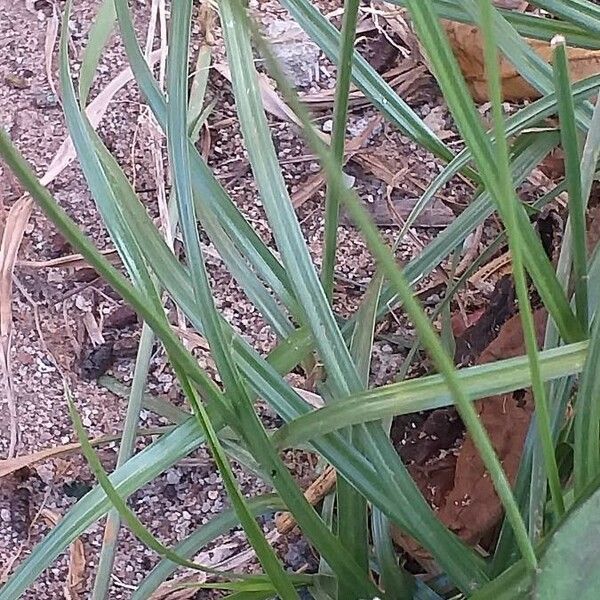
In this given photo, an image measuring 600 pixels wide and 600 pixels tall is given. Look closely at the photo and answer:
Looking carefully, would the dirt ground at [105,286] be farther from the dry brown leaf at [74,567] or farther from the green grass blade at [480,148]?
the green grass blade at [480,148]

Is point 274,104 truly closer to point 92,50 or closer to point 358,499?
point 92,50

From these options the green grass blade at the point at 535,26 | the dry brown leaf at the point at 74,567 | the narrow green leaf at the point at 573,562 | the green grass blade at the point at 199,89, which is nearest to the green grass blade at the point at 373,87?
the green grass blade at the point at 535,26

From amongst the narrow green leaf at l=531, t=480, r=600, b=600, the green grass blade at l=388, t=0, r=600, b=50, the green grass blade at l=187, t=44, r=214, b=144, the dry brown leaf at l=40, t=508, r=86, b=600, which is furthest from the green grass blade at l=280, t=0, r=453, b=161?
the dry brown leaf at l=40, t=508, r=86, b=600

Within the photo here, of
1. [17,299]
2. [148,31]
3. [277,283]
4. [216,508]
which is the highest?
[148,31]

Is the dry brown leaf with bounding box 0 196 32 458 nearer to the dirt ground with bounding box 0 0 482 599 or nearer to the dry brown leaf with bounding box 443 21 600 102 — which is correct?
the dirt ground with bounding box 0 0 482 599

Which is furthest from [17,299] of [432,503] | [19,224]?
[432,503]

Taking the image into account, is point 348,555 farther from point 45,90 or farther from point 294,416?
point 45,90

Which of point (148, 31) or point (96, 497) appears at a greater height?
point (148, 31)
